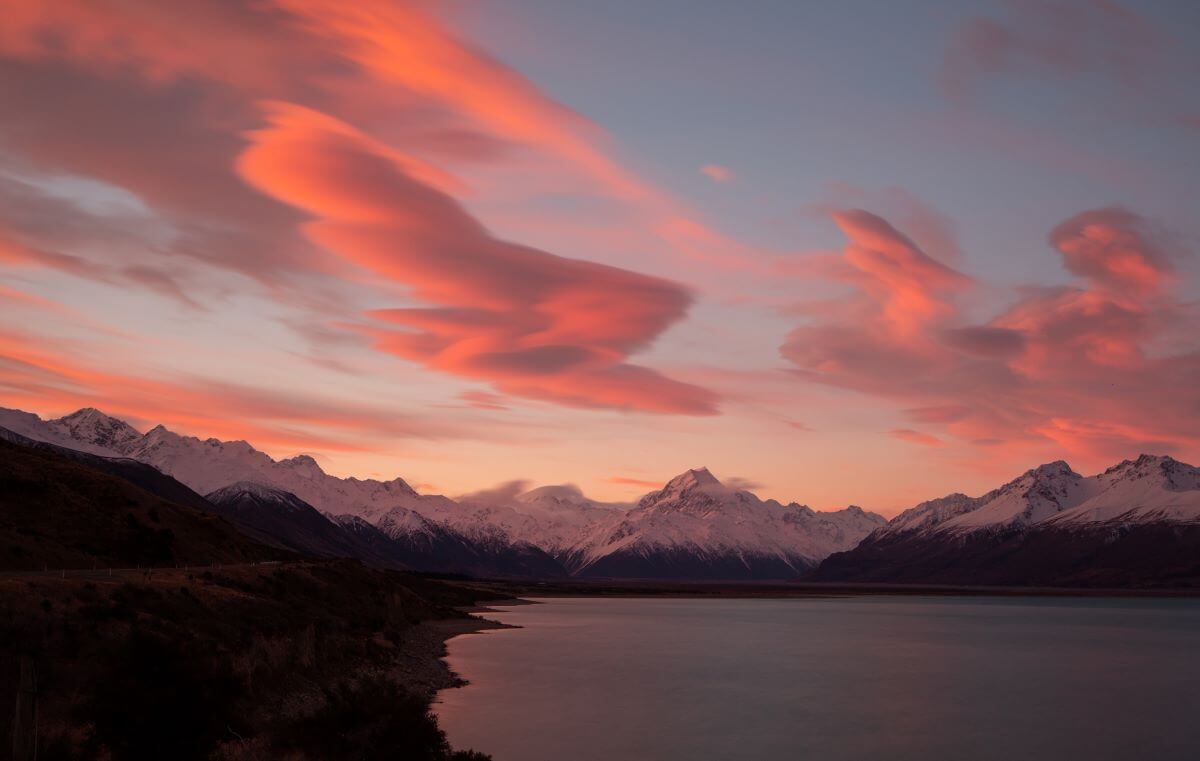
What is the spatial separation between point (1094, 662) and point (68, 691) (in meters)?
90.6

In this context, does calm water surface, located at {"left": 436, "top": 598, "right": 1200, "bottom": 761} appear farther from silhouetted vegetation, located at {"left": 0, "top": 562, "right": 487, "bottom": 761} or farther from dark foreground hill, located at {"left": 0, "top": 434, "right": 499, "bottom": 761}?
silhouetted vegetation, located at {"left": 0, "top": 562, "right": 487, "bottom": 761}

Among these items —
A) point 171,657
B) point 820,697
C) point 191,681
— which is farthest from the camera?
point 820,697

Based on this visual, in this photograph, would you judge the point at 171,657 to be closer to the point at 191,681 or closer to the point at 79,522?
the point at 191,681

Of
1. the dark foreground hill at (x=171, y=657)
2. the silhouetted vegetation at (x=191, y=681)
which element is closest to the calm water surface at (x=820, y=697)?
the dark foreground hill at (x=171, y=657)

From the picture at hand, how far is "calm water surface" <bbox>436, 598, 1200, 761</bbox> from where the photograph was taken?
49344mm

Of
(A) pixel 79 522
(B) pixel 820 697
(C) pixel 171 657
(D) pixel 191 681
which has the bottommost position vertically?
(B) pixel 820 697

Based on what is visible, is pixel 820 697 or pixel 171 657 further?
pixel 820 697

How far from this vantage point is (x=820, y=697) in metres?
67.7

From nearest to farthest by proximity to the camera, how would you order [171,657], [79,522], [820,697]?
[171,657], [820,697], [79,522]

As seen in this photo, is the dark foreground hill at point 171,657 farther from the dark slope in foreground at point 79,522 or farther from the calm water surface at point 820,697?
the calm water surface at point 820,697

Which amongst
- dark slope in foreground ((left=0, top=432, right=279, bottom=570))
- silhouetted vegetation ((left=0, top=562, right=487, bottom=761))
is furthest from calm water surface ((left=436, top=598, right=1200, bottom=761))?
dark slope in foreground ((left=0, top=432, right=279, bottom=570))

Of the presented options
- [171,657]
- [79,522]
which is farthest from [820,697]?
[79,522]

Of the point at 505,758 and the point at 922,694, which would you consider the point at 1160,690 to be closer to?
the point at 922,694

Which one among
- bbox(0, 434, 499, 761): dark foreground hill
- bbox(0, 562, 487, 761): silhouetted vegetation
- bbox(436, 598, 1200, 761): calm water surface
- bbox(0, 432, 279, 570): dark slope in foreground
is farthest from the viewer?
bbox(0, 432, 279, 570): dark slope in foreground
